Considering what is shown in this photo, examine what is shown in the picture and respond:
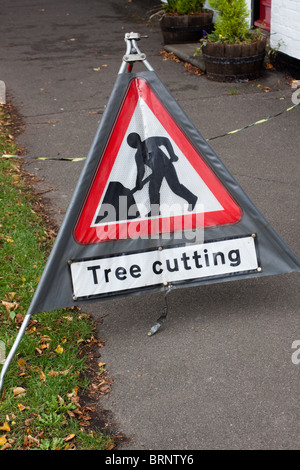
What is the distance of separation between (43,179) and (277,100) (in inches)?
150

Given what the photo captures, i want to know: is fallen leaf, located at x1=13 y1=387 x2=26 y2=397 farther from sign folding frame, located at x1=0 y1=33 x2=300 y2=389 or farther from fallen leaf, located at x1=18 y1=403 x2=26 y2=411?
sign folding frame, located at x1=0 y1=33 x2=300 y2=389

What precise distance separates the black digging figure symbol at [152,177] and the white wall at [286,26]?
6.47 metres

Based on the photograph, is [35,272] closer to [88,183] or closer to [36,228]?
[36,228]

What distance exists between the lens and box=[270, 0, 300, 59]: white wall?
9781 mm

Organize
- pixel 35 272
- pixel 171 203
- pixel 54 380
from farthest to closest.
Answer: pixel 35 272 → pixel 171 203 → pixel 54 380

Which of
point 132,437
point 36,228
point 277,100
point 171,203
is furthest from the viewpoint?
point 277,100

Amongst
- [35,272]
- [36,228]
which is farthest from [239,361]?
[36,228]

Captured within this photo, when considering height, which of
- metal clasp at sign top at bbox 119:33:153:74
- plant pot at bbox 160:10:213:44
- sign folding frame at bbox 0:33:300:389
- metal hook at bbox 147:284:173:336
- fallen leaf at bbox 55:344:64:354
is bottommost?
plant pot at bbox 160:10:213:44

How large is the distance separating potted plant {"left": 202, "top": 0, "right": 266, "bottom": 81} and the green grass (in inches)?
209

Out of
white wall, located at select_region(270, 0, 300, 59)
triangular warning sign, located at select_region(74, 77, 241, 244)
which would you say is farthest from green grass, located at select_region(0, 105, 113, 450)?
white wall, located at select_region(270, 0, 300, 59)

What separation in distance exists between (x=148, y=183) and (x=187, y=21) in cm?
900

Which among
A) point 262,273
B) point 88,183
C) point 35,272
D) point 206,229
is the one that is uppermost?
point 88,183

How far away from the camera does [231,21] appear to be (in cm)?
998

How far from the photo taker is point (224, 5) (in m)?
10.0
